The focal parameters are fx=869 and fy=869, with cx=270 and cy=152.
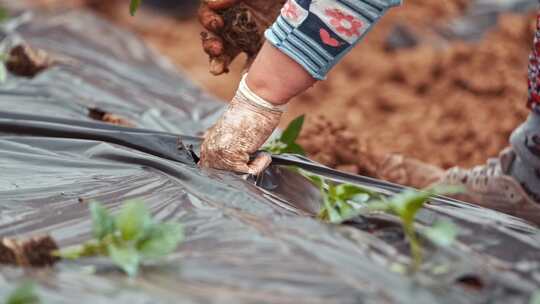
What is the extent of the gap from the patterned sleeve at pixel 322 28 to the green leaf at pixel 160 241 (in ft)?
1.76

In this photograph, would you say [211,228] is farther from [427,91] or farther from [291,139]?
[427,91]

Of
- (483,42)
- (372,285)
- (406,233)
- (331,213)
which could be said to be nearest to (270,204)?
(331,213)

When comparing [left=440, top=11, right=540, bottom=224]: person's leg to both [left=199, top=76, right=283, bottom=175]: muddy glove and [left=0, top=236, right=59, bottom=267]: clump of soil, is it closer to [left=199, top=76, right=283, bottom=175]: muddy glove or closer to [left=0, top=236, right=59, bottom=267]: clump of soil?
[left=199, top=76, right=283, bottom=175]: muddy glove

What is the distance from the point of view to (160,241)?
4.11ft

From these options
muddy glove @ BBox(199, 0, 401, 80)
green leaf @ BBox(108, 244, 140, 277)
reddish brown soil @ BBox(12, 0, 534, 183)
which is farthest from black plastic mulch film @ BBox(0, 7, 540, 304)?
reddish brown soil @ BBox(12, 0, 534, 183)

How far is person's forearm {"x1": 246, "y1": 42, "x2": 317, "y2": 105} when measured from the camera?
1.70 meters

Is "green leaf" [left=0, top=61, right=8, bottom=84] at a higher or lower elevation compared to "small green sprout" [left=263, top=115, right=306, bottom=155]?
lower

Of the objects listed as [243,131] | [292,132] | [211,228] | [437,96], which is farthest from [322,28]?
[437,96]

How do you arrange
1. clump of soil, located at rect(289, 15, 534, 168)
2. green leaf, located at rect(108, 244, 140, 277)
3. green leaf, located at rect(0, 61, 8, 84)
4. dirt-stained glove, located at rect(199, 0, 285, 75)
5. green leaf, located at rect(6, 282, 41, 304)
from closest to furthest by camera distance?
Answer: green leaf, located at rect(6, 282, 41, 304)
green leaf, located at rect(108, 244, 140, 277)
dirt-stained glove, located at rect(199, 0, 285, 75)
green leaf, located at rect(0, 61, 8, 84)
clump of soil, located at rect(289, 15, 534, 168)

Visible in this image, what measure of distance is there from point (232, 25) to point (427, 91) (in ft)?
7.25

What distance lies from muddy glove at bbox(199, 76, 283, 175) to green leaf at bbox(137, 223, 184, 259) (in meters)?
0.46

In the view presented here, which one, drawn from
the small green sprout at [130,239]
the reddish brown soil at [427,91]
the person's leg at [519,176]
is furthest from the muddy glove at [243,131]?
the reddish brown soil at [427,91]

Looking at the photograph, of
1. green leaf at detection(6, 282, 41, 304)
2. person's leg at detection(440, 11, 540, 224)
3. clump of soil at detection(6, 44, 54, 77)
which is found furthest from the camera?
clump of soil at detection(6, 44, 54, 77)

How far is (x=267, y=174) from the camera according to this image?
1781mm
